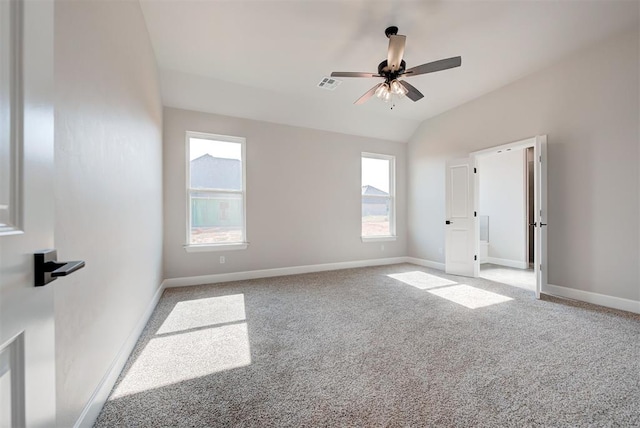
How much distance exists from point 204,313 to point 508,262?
5.88m

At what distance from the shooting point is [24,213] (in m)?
0.57

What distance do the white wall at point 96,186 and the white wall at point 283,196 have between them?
59.2 inches

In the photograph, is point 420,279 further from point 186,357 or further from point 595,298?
point 186,357

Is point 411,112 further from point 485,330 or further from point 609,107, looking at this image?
point 485,330

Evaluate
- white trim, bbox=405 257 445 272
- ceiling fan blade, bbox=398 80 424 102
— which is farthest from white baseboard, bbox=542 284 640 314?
ceiling fan blade, bbox=398 80 424 102

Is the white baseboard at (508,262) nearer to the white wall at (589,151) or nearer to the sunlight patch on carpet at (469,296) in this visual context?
the white wall at (589,151)

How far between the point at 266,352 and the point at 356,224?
362cm

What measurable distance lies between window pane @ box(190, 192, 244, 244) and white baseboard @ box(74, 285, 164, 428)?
1849 millimetres

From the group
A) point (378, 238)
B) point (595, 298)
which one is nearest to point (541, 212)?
point (595, 298)

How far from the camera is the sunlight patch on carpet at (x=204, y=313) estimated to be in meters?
2.61

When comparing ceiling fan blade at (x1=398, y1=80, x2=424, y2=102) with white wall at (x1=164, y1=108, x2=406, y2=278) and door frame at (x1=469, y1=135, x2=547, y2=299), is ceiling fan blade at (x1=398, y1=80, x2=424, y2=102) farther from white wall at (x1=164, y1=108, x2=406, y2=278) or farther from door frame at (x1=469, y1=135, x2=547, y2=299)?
white wall at (x1=164, y1=108, x2=406, y2=278)

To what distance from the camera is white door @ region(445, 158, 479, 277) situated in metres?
4.51

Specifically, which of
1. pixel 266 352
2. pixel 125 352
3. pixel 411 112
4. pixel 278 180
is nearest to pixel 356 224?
pixel 278 180

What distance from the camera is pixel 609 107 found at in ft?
9.99
